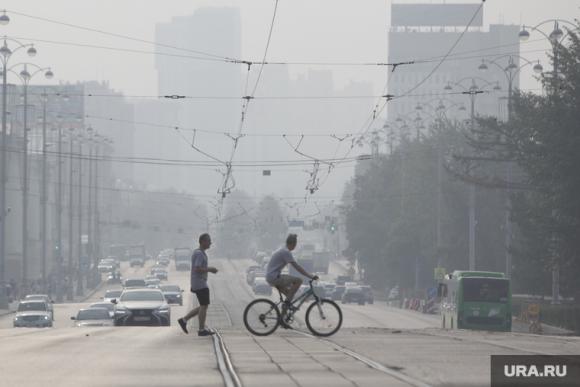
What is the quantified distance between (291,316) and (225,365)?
23.0 ft

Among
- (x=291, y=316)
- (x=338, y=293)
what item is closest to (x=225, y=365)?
(x=291, y=316)

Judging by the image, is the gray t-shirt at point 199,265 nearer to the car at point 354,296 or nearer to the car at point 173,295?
the car at point 173,295

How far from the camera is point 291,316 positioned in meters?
24.3

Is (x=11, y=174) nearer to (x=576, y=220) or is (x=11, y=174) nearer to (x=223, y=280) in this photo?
(x=223, y=280)

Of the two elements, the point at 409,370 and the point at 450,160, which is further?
the point at 450,160

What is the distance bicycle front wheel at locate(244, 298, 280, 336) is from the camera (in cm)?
2438

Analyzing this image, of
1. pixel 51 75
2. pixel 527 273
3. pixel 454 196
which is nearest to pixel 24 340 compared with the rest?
pixel 527 273

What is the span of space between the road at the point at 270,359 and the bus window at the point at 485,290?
22.3 m

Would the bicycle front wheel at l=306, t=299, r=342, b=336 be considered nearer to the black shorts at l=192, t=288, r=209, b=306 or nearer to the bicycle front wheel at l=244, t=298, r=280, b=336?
the bicycle front wheel at l=244, t=298, r=280, b=336

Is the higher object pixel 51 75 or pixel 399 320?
pixel 51 75

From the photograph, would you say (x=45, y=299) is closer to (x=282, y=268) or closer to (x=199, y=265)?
(x=199, y=265)

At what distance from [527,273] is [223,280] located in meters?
85.0

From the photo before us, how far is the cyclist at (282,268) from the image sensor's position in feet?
76.1

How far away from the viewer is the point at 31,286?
10069cm
